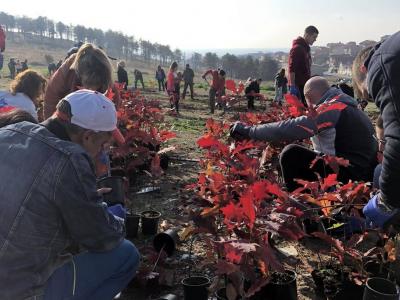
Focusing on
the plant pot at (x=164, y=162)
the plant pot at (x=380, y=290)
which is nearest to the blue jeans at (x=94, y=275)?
the plant pot at (x=380, y=290)

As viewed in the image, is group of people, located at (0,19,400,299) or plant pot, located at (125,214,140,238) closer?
group of people, located at (0,19,400,299)

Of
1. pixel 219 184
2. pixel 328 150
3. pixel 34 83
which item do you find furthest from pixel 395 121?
pixel 34 83

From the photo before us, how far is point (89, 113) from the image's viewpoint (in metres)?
1.97

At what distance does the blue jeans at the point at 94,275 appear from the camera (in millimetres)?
2100

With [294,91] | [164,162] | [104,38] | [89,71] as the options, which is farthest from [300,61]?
[104,38]

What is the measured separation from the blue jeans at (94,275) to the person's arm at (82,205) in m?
0.23

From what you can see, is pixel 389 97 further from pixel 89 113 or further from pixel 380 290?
pixel 89 113

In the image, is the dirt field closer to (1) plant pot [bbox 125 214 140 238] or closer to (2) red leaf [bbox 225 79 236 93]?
(1) plant pot [bbox 125 214 140 238]

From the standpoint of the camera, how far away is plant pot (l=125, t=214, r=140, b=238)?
388cm

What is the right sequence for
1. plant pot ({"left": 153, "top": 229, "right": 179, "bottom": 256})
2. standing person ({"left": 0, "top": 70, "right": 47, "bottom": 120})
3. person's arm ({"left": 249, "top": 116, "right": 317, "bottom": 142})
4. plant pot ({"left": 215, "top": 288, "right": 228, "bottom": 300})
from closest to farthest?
1. plant pot ({"left": 215, "top": 288, "right": 228, "bottom": 300})
2. plant pot ({"left": 153, "top": 229, "right": 179, "bottom": 256})
3. person's arm ({"left": 249, "top": 116, "right": 317, "bottom": 142})
4. standing person ({"left": 0, "top": 70, "right": 47, "bottom": 120})

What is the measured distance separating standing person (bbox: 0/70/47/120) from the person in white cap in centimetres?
205

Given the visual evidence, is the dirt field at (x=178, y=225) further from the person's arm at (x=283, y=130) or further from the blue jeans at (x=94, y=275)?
the person's arm at (x=283, y=130)

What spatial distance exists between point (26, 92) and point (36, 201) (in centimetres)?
254

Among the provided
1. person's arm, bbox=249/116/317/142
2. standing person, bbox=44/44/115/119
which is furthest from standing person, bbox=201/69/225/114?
person's arm, bbox=249/116/317/142
